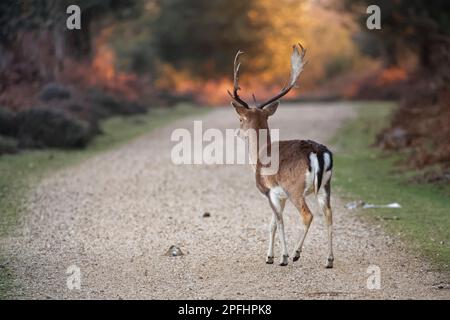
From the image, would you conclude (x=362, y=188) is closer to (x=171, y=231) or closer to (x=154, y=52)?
(x=171, y=231)

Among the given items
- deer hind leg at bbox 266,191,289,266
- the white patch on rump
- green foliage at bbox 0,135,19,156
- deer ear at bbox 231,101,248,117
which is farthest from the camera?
green foliage at bbox 0,135,19,156

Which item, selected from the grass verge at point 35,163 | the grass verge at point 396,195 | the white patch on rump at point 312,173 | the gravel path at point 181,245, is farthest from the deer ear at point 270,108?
the grass verge at point 35,163

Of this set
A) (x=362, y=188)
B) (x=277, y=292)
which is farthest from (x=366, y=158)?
(x=277, y=292)

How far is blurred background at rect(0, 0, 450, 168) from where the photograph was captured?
70.8 feet

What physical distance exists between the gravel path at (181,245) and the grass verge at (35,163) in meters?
0.22

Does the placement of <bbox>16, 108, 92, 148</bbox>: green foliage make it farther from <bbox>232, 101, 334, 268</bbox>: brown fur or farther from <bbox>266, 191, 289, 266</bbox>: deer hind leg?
<bbox>266, 191, 289, 266</bbox>: deer hind leg

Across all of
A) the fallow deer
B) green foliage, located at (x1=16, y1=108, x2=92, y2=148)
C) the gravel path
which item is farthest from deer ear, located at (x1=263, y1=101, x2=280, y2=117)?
green foliage, located at (x1=16, y1=108, x2=92, y2=148)

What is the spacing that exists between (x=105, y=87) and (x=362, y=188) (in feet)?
70.0

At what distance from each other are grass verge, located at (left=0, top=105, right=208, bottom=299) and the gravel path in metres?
0.22

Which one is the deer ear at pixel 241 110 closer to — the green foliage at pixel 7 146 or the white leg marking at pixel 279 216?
the white leg marking at pixel 279 216

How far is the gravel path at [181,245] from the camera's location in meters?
8.25

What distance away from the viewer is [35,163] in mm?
18703

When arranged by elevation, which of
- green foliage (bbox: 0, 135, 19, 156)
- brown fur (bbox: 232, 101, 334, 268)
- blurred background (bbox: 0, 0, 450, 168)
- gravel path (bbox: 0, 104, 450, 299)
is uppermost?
blurred background (bbox: 0, 0, 450, 168)

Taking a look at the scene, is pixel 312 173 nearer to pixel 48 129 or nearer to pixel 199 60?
pixel 48 129
